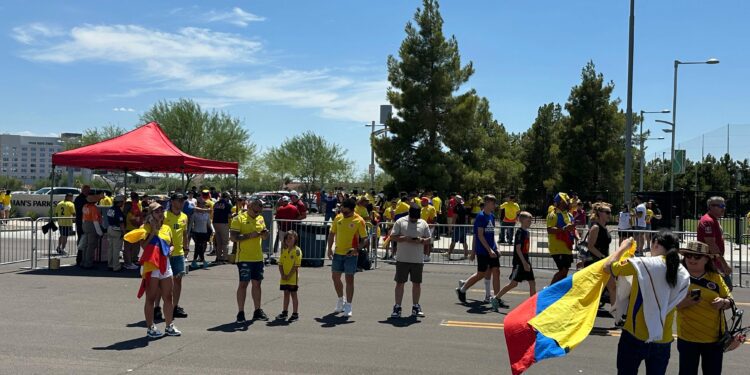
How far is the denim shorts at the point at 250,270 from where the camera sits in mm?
9242

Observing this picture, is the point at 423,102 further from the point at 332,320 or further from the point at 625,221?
A: the point at 332,320

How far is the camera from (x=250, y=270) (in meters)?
9.34

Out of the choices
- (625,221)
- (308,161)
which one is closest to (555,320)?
(625,221)

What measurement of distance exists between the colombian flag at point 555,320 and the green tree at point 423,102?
928 inches

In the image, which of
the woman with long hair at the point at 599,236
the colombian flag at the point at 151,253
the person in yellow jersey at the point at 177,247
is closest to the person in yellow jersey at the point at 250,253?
the person in yellow jersey at the point at 177,247

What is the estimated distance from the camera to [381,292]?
39.4ft

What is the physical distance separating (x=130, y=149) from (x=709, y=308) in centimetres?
1388

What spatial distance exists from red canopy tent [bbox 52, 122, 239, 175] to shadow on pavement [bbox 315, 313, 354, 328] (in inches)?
310

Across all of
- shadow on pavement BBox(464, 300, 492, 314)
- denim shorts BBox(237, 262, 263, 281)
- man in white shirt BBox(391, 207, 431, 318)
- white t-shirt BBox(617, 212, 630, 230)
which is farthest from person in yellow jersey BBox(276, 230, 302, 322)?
white t-shirt BBox(617, 212, 630, 230)

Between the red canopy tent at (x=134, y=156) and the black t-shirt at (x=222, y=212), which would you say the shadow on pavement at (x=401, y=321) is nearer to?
the black t-shirt at (x=222, y=212)

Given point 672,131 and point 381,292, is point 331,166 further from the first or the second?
point 381,292

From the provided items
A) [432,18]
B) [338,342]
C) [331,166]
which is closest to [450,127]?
[432,18]

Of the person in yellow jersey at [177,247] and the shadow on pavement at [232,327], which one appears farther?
the person in yellow jersey at [177,247]

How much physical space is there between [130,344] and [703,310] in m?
6.11
